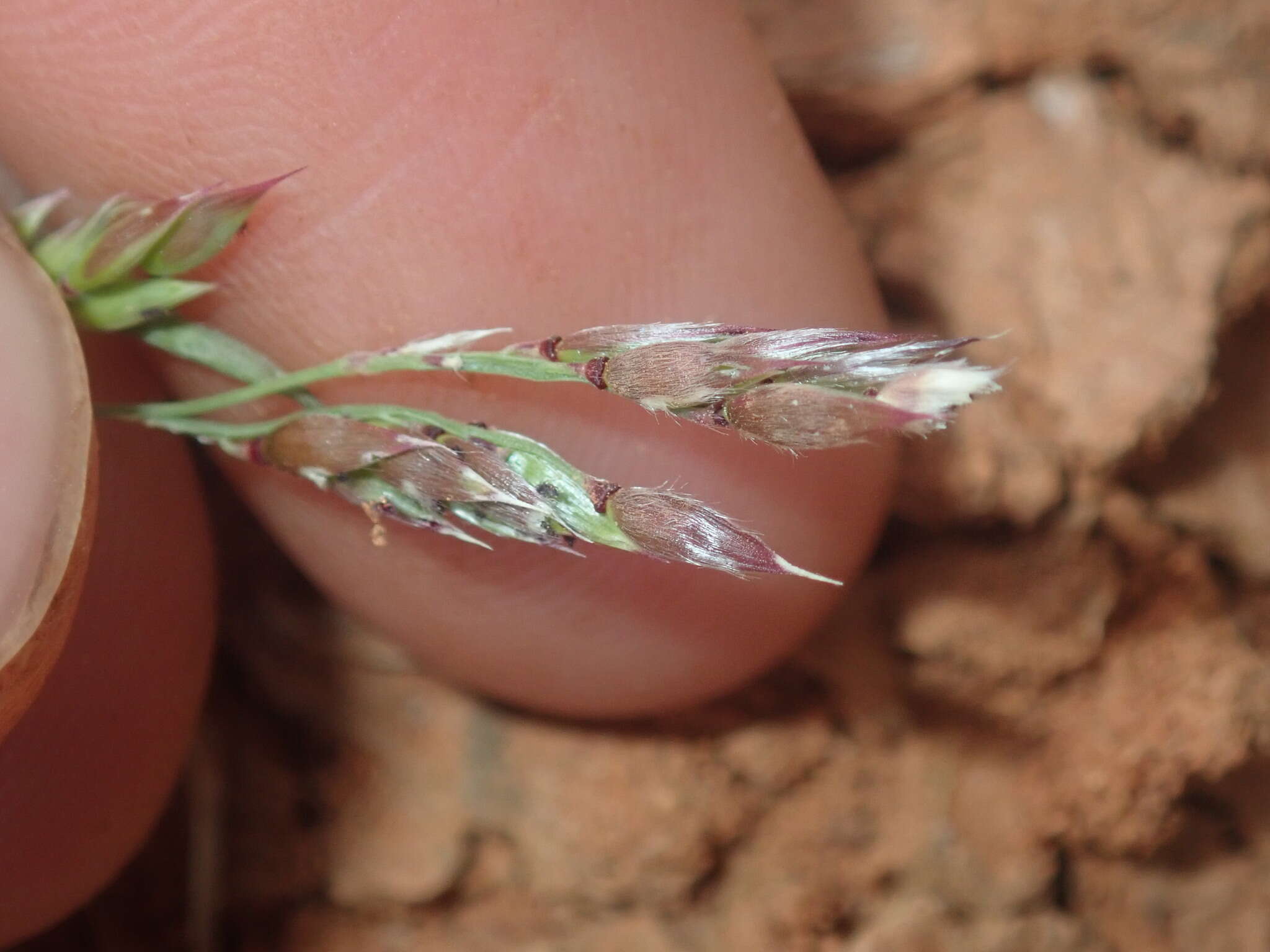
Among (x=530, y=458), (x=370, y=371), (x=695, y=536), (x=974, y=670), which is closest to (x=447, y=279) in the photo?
(x=370, y=371)

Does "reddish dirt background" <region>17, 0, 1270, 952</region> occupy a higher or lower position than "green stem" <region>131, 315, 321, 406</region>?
lower

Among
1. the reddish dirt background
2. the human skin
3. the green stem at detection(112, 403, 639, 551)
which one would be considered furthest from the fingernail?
the reddish dirt background

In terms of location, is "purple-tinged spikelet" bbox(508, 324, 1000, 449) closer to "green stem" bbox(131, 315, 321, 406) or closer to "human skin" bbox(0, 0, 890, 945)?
"human skin" bbox(0, 0, 890, 945)

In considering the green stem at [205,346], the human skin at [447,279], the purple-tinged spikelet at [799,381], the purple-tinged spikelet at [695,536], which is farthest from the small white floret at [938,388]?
the green stem at [205,346]

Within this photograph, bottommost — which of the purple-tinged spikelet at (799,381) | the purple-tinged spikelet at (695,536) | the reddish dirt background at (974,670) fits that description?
the reddish dirt background at (974,670)

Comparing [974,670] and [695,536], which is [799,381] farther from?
[974,670]

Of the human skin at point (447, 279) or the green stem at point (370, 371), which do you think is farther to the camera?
the human skin at point (447, 279)

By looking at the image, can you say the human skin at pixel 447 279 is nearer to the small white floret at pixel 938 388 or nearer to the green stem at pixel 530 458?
the green stem at pixel 530 458

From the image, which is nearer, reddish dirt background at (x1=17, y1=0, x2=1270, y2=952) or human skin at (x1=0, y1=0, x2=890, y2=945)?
human skin at (x1=0, y1=0, x2=890, y2=945)
